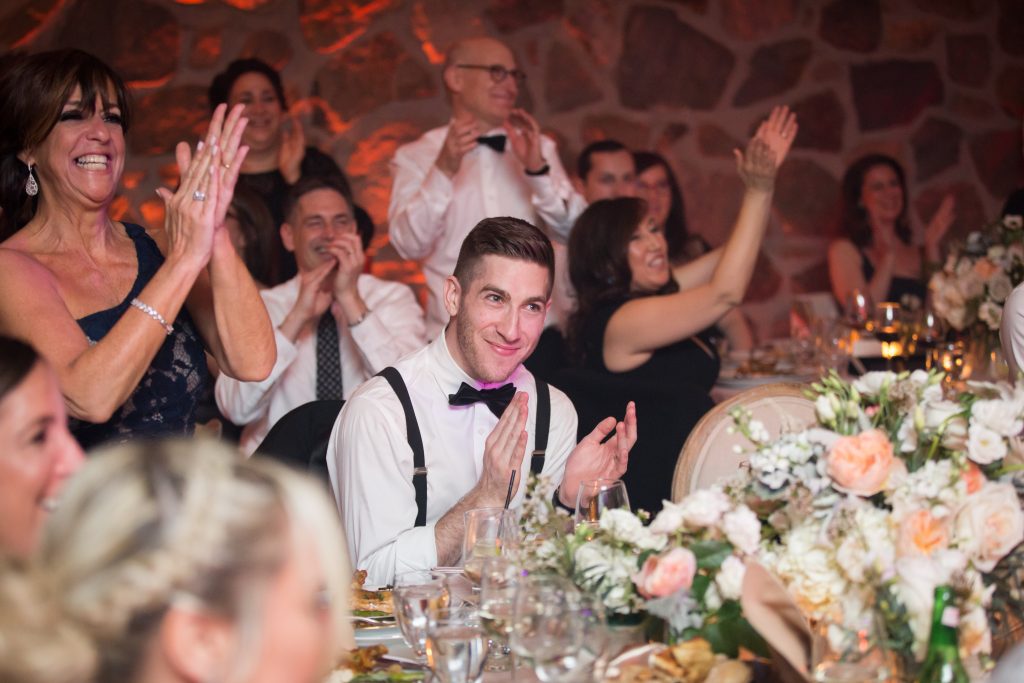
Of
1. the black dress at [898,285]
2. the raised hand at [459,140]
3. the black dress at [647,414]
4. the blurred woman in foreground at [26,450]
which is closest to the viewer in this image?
the blurred woman in foreground at [26,450]

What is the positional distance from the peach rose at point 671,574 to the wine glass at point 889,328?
10.5 ft

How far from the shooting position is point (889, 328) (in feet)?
14.3

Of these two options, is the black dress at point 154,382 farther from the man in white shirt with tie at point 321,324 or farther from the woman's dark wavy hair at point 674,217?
the woman's dark wavy hair at point 674,217

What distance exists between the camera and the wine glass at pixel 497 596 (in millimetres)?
1521

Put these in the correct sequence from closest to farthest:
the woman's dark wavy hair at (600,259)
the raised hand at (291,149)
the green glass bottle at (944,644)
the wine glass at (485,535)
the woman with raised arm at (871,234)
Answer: the green glass bottle at (944,644) → the wine glass at (485,535) → the woman's dark wavy hair at (600,259) → the raised hand at (291,149) → the woman with raised arm at (871,234)

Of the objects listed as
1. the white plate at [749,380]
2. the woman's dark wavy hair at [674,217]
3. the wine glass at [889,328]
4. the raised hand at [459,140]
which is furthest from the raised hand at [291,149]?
the wine glass at [889,328]

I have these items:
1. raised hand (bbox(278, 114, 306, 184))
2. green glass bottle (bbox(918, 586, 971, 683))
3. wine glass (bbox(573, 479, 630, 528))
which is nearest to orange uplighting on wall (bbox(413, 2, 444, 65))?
raised hand (bbox(278, 114, 306, 184))

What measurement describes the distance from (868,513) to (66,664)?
0.97 metres

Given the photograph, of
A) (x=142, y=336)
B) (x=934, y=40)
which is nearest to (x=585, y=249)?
(x=142, y=336)

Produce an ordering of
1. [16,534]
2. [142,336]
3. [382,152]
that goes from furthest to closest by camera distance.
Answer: [382,152]
[142,336]
[16,534]

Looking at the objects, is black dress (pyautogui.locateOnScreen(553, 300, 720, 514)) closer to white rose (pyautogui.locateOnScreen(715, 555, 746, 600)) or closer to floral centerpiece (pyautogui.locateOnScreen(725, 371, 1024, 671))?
floral centerpiece (pyautogui.locateOnScreen(725, 371, 1024, 671))

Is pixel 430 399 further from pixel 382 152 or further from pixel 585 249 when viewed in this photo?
pixel 382 152

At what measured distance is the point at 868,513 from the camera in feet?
4.66

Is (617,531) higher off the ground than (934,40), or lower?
lower
